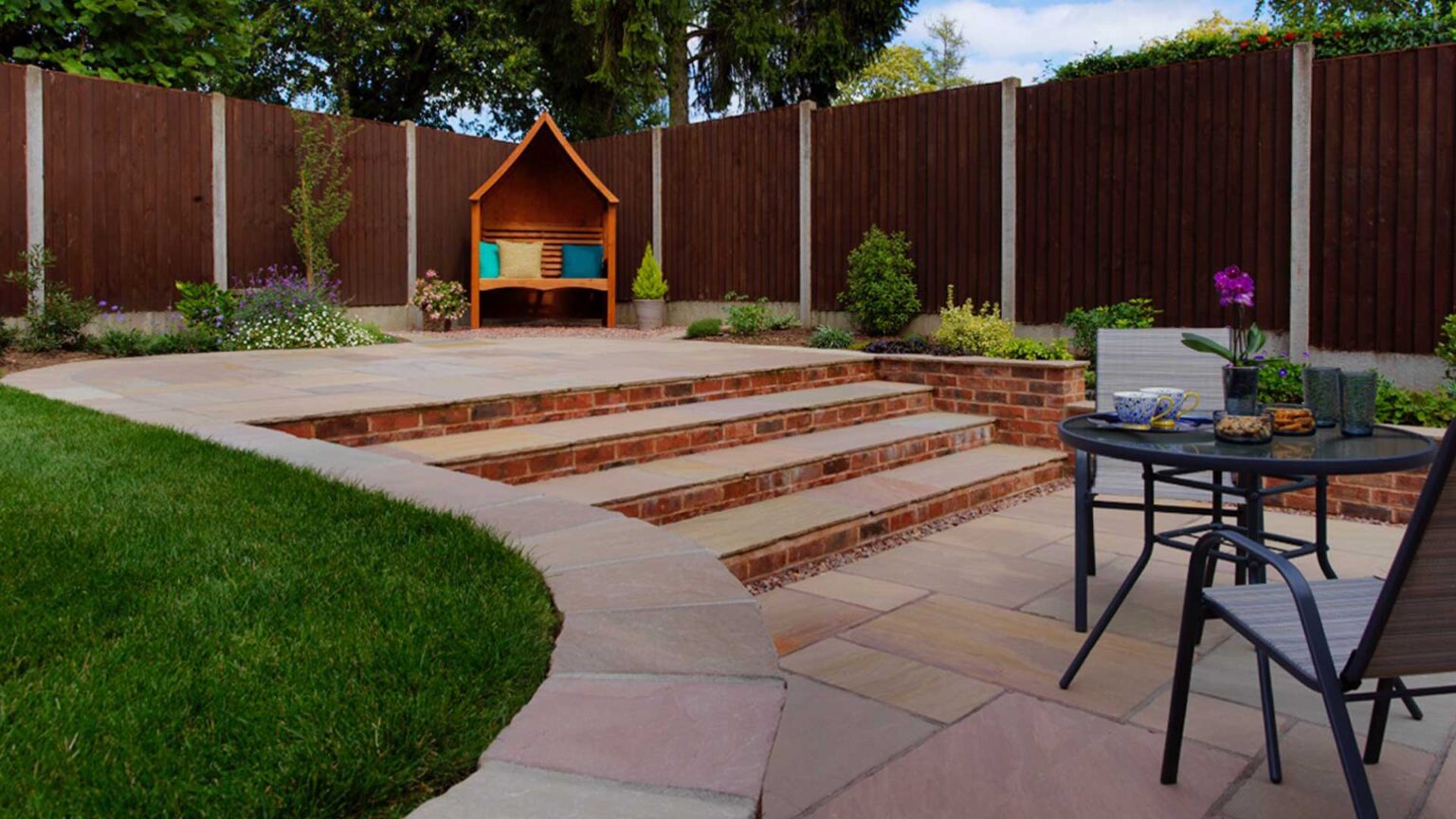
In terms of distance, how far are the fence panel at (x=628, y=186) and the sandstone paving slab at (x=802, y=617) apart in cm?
770

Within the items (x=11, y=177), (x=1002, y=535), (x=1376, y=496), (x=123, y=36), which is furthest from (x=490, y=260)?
(x=1376, y=496)

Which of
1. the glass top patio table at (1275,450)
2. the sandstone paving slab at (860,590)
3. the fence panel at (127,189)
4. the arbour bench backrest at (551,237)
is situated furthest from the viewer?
the arbour bench backrest at (551,237)

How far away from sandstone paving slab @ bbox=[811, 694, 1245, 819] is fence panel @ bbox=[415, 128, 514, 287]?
30.7 feet

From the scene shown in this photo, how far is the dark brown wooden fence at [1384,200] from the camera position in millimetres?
5762

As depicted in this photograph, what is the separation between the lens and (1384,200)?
5.96 meters

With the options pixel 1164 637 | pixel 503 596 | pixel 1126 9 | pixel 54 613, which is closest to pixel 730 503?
pixel 1164 637

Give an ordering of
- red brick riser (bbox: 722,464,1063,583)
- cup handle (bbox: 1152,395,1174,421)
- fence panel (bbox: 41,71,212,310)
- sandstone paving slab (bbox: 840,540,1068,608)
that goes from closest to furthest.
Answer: cup handle (bbox: 1152,395,1174,421) < sandstone paving slab (bbox: 840,540,1068,608) < red brick riser (bbox: 722,464,1063,583) < fence panel (bbox: 41,71,212,310)

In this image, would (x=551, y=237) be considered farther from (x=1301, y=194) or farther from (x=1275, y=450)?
(x=1275, y=450)

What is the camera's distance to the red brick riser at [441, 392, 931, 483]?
3.87 meters

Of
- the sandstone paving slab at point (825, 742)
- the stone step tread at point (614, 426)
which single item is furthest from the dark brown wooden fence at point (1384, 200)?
the sandstone paving slab at point (825, 742)

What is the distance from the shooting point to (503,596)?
76.2 inches

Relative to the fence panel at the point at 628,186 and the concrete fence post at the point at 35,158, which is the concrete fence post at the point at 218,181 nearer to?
the concrete fence post at the point at 35,158

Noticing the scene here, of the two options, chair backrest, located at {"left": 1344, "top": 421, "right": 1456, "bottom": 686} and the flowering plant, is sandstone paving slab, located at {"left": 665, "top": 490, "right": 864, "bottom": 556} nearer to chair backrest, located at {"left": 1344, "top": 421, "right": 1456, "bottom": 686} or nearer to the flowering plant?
chair backrest, located at {"left": 1344, "top": 421, "right": 1456, "bottom": 686}

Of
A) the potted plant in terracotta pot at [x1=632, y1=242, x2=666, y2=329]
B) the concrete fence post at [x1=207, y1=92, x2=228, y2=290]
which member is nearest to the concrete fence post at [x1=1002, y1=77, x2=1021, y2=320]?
the potted plant in terracotta pot at [x1=632, y1=242, x2=666, y2=329]
